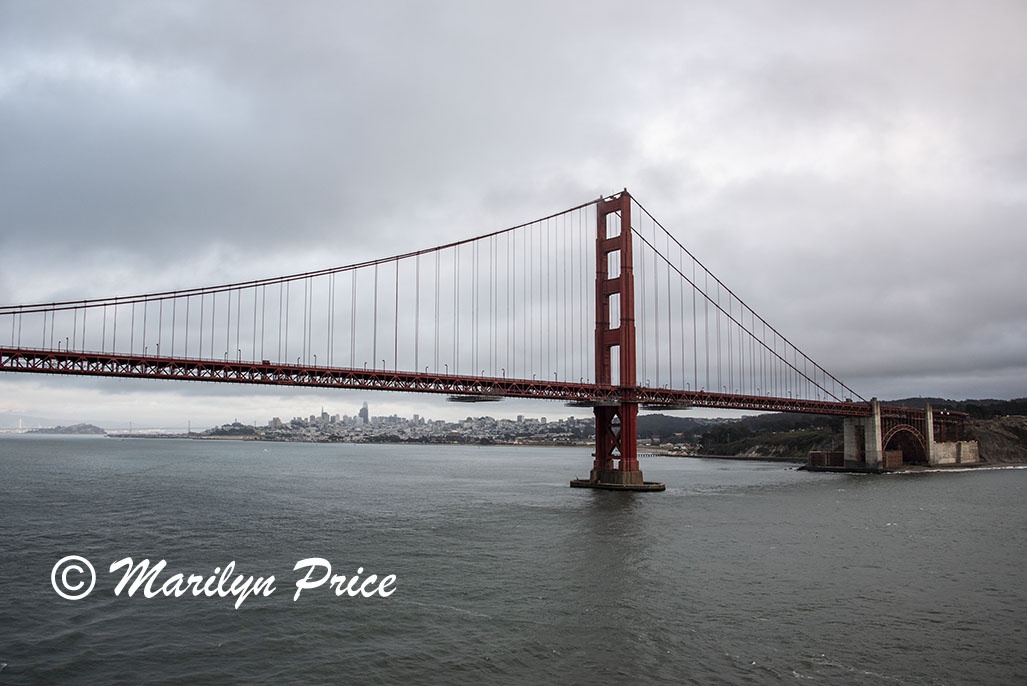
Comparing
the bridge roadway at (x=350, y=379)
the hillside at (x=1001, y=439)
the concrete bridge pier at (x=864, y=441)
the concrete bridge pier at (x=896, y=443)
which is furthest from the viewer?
the hillside at (x=1001, y=439)

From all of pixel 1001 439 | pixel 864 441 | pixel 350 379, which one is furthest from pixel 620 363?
pixel 1001 439

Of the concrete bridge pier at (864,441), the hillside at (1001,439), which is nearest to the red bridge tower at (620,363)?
the concrete bridge pier at (864,441)

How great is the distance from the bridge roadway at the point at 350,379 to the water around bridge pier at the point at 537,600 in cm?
888

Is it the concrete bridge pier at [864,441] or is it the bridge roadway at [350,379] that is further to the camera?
the concrete bridge pier at [864,441]

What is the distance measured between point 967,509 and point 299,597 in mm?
48939

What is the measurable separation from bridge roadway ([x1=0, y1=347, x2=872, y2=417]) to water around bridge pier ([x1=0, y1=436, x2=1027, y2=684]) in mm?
8878

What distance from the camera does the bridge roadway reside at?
4325 cm

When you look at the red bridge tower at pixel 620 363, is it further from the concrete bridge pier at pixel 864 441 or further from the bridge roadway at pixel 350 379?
the concrete bridge pier at pixel 864 441

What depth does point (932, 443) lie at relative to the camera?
107m

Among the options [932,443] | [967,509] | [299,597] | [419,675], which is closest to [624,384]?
[967,509]

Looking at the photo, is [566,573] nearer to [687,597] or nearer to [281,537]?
[687,597]

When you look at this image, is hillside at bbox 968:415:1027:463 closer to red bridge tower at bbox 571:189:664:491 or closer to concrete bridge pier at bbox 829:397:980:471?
concrete bridge pier at bbox 829:397:980:471

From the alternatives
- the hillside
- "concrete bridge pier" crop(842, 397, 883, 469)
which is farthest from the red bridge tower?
the hillside

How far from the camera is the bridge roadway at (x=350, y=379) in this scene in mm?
43250
